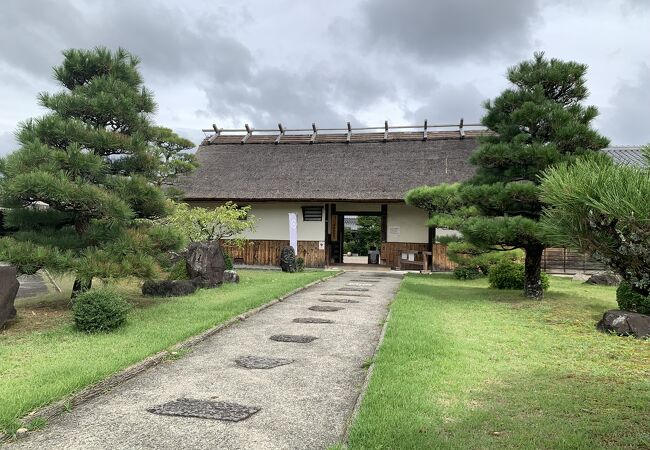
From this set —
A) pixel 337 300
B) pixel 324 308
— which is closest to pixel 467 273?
pixel 337 300

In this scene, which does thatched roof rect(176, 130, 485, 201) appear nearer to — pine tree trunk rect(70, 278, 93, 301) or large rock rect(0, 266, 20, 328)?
pine tree trunk rect(70, 278, 93, 301)

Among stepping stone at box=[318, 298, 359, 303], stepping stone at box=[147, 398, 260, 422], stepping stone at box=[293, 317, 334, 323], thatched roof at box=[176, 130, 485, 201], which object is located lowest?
stepping stone at box=[147, 398, 260, 422]

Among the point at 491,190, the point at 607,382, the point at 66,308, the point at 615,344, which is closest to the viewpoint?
the point at 607,382

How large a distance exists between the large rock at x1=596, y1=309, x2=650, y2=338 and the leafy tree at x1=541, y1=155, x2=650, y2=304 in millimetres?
4204

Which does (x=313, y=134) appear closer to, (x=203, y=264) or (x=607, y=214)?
(x=203, y=264)

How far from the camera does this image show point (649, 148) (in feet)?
10.9

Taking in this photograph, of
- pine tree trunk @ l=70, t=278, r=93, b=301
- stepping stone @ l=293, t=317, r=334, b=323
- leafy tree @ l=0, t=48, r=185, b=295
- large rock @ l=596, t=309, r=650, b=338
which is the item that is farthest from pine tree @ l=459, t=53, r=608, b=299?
pine tree trunk @ l=70, t=278, r=93, b=301

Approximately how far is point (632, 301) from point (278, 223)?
13762 millimetres

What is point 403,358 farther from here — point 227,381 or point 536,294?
point 536,294

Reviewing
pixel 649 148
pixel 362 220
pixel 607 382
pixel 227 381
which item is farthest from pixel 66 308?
pixel 362 220

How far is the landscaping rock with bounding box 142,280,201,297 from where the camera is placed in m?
10.5

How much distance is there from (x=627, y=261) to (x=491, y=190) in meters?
6.85

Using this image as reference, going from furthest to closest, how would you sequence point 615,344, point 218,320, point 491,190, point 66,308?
point 491,190
point 66,308
point 218,320
point 615,344

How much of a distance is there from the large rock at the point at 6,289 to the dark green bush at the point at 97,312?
3.23 feet
